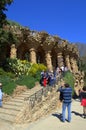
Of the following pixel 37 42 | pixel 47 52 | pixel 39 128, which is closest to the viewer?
pixel 39 128

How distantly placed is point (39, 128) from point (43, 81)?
31.4 ft

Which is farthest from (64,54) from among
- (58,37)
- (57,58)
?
(58,37)

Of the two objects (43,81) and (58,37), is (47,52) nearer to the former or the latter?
(58,37)

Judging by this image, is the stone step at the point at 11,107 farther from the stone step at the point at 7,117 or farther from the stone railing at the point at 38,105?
the stone step at the point at 7,117

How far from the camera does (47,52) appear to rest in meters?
37.0

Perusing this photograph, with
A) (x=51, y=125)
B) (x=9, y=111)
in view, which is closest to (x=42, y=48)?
(x=9, y=111)

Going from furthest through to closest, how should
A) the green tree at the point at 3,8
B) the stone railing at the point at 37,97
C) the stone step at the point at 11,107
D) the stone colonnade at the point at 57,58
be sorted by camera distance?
the stone colonnade at the point at 57,58, the green tree at the point at 3,8, the stone step at the point at 11,107, the stone railing at the point at 37,97

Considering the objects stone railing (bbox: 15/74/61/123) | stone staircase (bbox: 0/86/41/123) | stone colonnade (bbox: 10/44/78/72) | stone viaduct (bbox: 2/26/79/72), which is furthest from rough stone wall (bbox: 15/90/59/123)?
stone colonnade (bbox: 10/44/78/72)

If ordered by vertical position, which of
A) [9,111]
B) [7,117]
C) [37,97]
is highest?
[37,97]

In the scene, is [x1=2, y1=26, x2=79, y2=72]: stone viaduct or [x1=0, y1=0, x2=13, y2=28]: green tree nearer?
Answer: [x1=0, y1=0, x2=13, y2=28]: green tree

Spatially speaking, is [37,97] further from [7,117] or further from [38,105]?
[7,117]

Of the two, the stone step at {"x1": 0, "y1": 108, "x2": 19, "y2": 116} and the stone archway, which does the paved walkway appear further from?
the stone archway

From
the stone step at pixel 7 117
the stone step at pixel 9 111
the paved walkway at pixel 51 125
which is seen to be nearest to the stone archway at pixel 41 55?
the stone step at pixel 9 111

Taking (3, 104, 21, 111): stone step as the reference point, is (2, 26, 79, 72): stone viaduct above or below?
above
